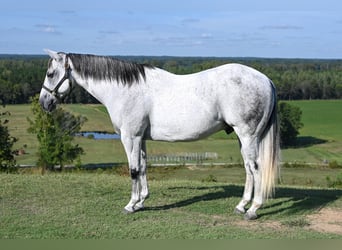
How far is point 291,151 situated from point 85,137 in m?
22.5

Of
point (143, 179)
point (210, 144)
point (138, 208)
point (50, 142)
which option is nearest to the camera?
point (138, 208)

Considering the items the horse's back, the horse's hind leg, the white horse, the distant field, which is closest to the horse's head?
the white horse

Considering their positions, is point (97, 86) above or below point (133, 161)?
above

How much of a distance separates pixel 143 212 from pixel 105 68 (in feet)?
7.02

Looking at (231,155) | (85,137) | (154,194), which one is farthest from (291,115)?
(154,194)

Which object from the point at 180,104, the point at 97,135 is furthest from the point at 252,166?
the point at 97,135

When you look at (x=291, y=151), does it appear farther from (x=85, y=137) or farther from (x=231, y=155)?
(x=85, y=137)

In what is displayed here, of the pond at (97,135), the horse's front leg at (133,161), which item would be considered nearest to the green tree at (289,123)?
the pond at (97,135)

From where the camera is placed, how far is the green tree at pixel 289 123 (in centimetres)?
5667

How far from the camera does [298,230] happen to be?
20.6 feet

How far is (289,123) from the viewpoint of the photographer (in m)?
58.9

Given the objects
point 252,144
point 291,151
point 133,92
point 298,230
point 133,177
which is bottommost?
point 291,151

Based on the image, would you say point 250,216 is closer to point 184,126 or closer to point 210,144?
point 184,126

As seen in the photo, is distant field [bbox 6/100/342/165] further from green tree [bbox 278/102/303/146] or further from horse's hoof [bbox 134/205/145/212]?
horse's hoof [bbox 134/205/145/212]
